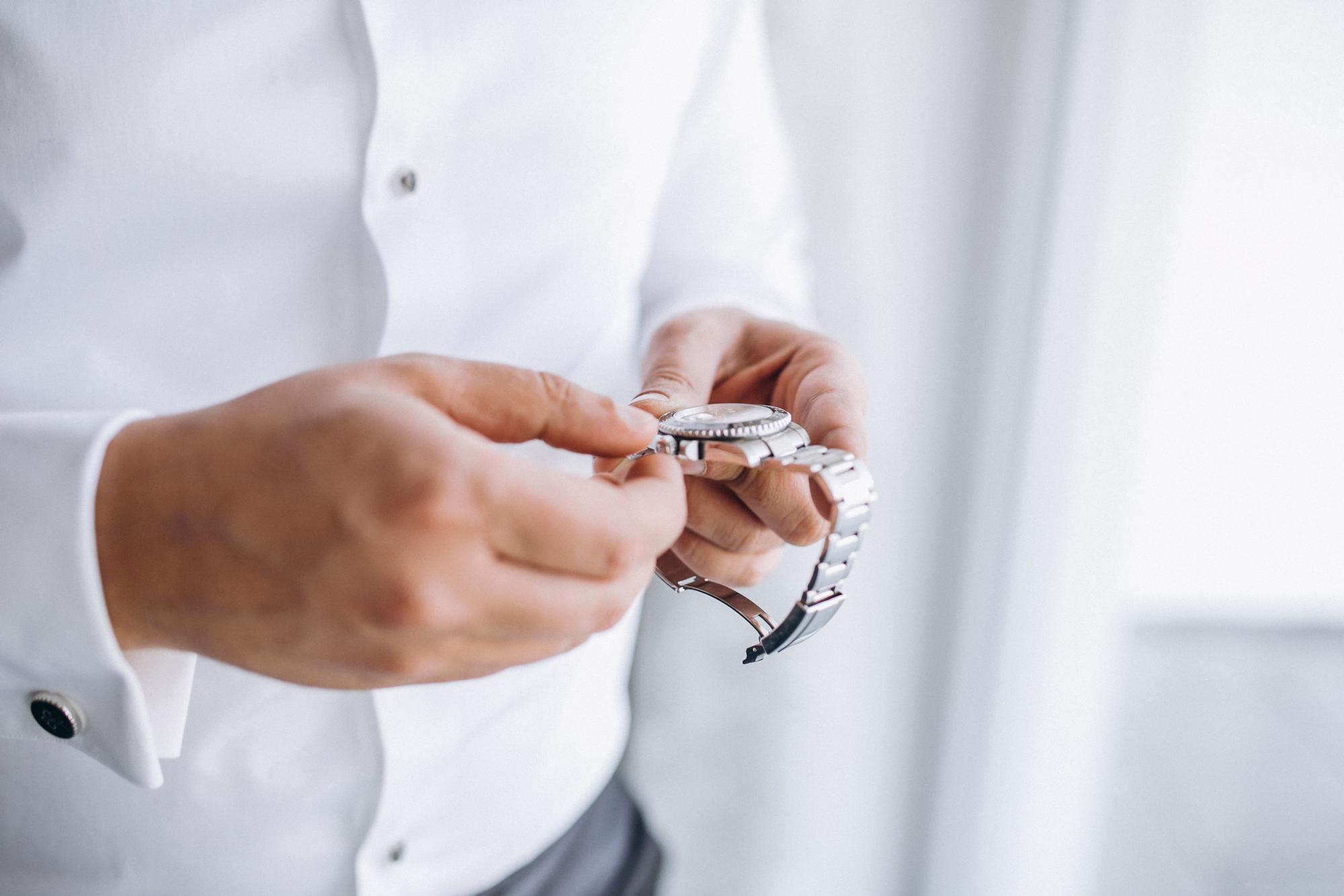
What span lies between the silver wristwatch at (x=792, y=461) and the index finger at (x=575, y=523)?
0.12 m

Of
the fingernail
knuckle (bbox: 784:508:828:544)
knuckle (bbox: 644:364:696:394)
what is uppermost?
the fingernail

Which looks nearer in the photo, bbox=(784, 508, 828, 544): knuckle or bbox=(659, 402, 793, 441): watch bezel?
bbox=(659, 402, 793, 441): watch bezel

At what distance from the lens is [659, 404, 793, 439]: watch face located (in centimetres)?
68

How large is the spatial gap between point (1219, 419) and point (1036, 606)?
0.49 m

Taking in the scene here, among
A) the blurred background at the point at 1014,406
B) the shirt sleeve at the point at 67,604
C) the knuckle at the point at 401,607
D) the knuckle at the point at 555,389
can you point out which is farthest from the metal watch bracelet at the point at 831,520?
the blurred background at the point at 1014,406

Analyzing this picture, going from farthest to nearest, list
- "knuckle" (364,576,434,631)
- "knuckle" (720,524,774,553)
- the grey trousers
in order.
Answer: the grey trousers, "knuckle" (720,524,774,553), "knuckle" (364,576,434,631)

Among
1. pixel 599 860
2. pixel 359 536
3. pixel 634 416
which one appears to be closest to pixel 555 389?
pixel 634 416

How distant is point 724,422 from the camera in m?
0.69

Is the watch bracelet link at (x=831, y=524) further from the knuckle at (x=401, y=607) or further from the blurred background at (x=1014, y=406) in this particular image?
the blurred background at (x=1014, y=406)

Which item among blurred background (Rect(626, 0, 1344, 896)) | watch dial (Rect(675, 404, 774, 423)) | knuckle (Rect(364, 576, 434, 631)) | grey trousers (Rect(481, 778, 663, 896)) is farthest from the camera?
blurred background (Rect(626, 0, 1344, 896))

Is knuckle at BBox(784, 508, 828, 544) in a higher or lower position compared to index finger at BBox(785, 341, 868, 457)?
lower

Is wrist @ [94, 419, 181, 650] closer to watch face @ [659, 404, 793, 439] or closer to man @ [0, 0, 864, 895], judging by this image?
man @ [0, 0, 864, 895]

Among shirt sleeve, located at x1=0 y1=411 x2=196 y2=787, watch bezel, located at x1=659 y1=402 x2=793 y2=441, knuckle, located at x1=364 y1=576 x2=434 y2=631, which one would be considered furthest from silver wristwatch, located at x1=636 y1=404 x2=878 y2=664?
shirt sleeve, located at x1=0 y1=411 x2=196 y2=787

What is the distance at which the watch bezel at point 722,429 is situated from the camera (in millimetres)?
674
